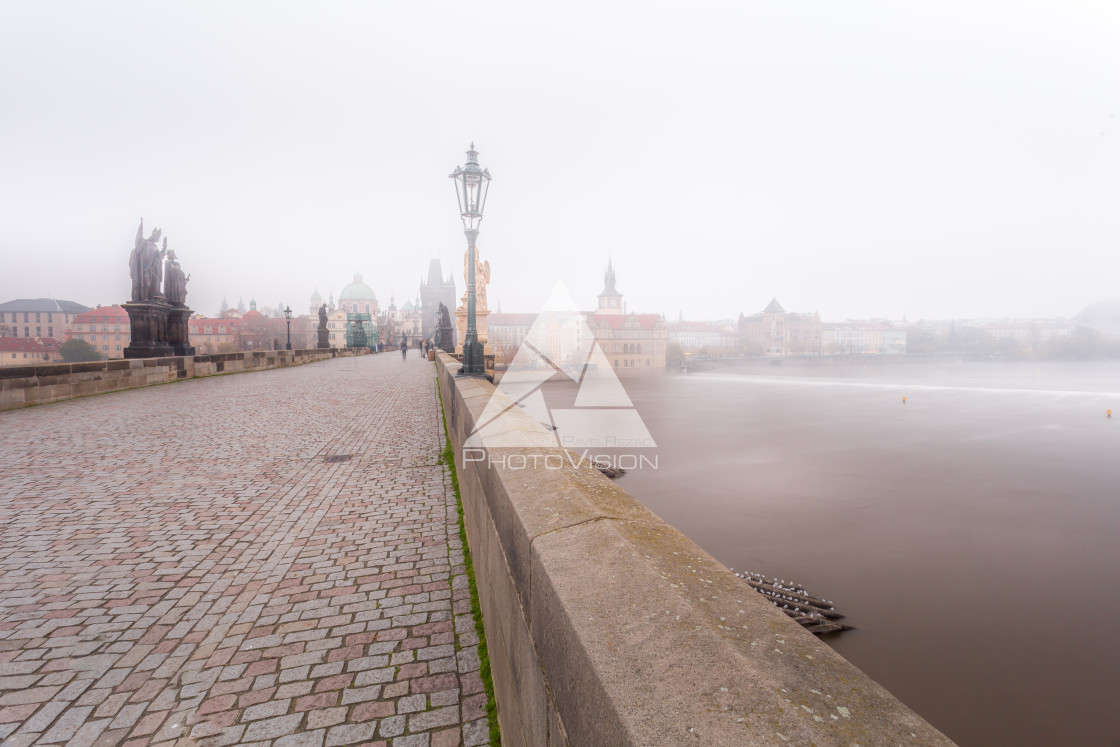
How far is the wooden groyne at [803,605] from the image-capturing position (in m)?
12.7

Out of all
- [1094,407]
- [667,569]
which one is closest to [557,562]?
[667,569]

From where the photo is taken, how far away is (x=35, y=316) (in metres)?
91.5

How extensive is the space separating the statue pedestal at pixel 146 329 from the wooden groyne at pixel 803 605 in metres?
19.5

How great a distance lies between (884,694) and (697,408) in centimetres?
6092

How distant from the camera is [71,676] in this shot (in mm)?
2699

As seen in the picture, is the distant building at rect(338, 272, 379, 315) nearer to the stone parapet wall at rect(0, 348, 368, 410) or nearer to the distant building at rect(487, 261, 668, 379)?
the distant building at rect(487, 261, 668, 379)

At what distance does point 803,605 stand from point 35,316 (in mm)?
125049

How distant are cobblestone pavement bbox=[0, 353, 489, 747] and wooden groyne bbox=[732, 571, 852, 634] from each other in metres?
10.1

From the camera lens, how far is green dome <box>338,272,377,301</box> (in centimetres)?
15462

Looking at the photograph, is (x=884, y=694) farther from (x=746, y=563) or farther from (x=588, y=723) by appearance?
(x=746, y=563)

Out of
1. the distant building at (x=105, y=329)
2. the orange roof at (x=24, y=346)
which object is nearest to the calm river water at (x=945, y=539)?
the orange roof at (x=24, y=346)

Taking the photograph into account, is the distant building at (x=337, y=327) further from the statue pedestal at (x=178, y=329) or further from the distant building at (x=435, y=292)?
the statue pedestal at (x=178, y=329)

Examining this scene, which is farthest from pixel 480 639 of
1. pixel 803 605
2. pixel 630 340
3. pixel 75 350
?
pixel 630 340

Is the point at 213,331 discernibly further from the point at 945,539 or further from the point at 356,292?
the point at 945,539
